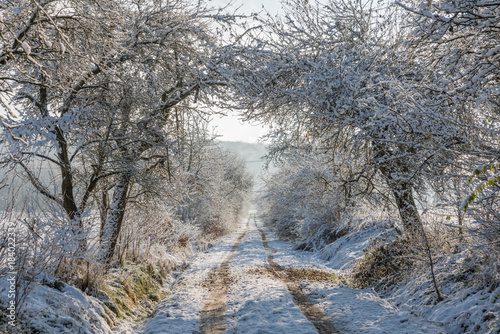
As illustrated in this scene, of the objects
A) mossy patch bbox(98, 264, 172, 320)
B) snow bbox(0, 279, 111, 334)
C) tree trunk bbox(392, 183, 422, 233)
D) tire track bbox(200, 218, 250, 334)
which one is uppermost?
tree trunk bbox(392, 183, 422, 233)

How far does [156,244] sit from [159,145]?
19.3 feet

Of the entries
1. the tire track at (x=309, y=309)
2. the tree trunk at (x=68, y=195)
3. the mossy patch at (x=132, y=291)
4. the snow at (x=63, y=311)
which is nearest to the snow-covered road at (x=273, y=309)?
the tire track at (x=309, y=309)

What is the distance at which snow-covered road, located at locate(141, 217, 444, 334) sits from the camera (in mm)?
6075

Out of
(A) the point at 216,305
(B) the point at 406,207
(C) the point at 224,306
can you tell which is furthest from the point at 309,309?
(B) the point at 406,207

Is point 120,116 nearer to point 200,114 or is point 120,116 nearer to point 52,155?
point 52,155

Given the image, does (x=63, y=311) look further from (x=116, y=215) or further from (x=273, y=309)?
(x=273, y=309)

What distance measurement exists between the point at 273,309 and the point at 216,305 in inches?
67.0

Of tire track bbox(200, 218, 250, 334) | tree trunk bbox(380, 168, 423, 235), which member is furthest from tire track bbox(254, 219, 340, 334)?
tree trunk bbox(380, 168, 423, 235)

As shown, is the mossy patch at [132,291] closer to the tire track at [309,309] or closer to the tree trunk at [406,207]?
the tire track at [309,309]

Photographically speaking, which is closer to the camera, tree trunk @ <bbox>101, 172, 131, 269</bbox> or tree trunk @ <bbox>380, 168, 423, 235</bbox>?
Result: tree trunk @ <bbox>380, 168, 423, 235</bbox>

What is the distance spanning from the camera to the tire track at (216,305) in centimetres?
640

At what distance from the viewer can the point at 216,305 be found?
8.02 meters

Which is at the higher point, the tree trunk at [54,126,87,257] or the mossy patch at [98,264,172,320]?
the tree trunk at [54,126,87,257]

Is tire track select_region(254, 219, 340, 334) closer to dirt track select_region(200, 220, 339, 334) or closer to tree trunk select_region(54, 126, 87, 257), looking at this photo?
dirt track select_region(200, 220, 339, 334)
